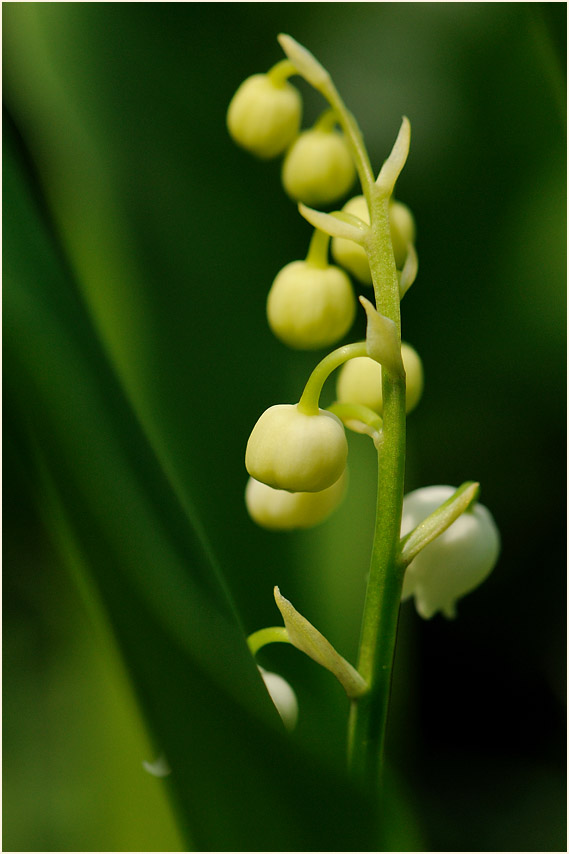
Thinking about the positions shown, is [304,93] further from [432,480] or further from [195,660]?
[195,660]

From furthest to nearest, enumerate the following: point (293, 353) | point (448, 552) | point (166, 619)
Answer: point (293, 353)
point (448, 552)
point (166, 619)

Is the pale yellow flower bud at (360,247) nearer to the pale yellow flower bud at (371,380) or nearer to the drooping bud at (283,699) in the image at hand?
the pale yellow flower bud at (371,380)

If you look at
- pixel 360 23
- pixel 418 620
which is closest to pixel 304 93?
pixel 360 23

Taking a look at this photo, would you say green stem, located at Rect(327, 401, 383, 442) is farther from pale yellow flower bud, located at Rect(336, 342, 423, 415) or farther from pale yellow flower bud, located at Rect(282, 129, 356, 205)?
pale yellow flower bud, located at Rect(282, 129, 356, 205)

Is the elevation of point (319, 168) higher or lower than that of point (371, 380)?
higher

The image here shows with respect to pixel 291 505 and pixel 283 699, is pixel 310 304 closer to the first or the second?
pixel 291 505

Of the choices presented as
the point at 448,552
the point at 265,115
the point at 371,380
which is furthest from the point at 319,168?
the point at 448,552
